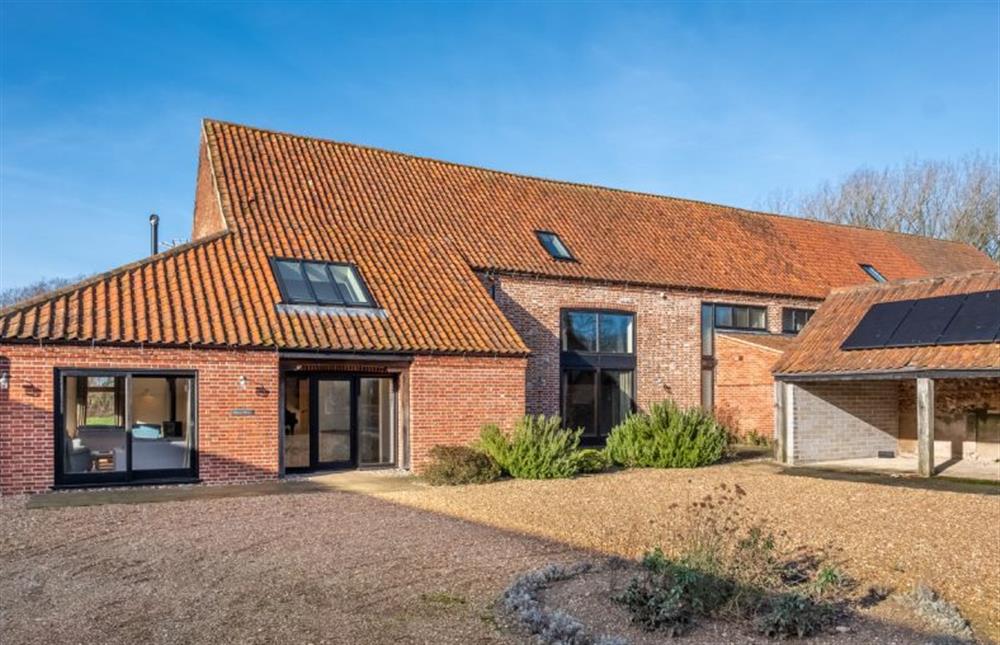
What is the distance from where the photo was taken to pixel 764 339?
21781 mm

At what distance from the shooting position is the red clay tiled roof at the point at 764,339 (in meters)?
20.8

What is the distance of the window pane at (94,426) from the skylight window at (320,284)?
11.1 feet

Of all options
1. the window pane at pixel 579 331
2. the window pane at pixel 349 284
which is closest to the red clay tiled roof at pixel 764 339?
the window pane at pixel 579 331

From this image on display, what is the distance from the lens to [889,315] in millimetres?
16859

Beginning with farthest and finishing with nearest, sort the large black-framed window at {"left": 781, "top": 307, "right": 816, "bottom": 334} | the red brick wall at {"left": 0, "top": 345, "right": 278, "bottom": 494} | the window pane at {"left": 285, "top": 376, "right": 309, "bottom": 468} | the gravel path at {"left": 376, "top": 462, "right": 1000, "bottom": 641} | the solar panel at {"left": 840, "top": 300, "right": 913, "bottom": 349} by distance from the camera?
the large black-framed window at {"left": 781, "top": 307, "right": 816, "bottom": 334}, the solar panel at {"left": 840, "top": 300, "right": 913, "bottom": 349}, the window pane at {"left": 285, "top": 376, "right": 309, "bottom": 468}, the red brick wall at {"left": 0, "top": 345, "right": 278, "bottom": 494}, the gravel path at {"left": 376, "top": 462, "right": 1000, "bottom": 641}

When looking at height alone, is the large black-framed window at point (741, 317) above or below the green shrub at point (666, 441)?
above

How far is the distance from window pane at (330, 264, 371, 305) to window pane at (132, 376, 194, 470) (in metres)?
3.58

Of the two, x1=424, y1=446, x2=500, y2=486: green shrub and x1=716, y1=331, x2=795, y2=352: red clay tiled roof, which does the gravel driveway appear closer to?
x1=424, y1=446, x2=500, y2=486: green shrub

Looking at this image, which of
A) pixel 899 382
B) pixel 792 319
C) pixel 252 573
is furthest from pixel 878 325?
pixel 252 573

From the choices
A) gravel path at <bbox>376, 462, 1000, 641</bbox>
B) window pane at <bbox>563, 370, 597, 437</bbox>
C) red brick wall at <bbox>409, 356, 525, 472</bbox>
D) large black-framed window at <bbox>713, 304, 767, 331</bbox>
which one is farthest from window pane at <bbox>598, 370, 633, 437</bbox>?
gravel path at <bbox>376, 462, 1000, 641</bbox>

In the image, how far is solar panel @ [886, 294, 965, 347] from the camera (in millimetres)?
15320

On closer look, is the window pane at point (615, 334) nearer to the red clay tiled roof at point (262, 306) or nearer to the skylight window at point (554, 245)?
the skylight window at point (554, 245)

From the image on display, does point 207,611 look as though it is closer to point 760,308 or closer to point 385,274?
point 385,274

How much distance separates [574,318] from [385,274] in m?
5.24
